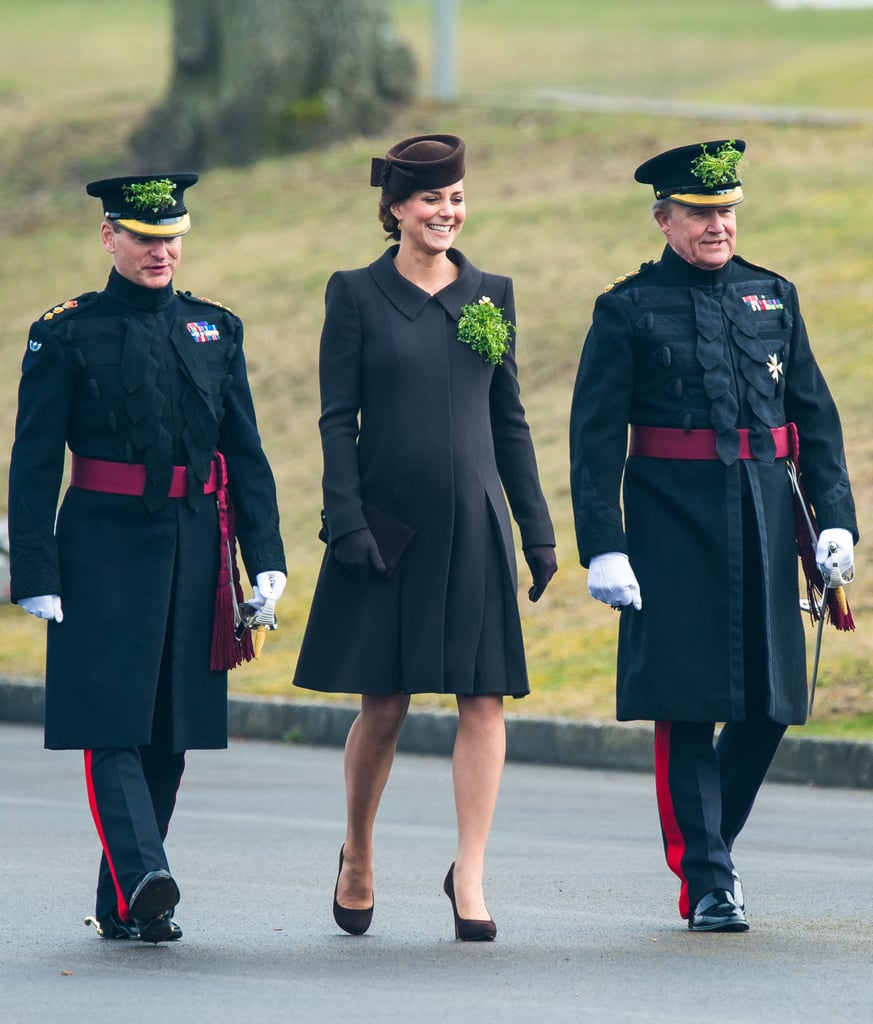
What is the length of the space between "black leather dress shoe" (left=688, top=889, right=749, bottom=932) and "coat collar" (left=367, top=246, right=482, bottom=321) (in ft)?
5.56

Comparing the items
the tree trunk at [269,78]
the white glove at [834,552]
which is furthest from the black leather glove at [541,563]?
the tree trunk at [269,78]

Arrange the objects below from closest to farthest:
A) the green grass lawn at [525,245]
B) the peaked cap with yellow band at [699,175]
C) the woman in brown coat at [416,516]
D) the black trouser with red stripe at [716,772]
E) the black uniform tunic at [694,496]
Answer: the woman in brown coat at [416,516], the black trouser with red stripe at [716,772], the black uniform tunic at [694,496], the peaked cap with yellow band at [699,175], the green grass lawn at [525,245]

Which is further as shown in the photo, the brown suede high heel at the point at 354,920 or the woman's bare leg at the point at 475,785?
the brown suede high heel at the point at 354,920

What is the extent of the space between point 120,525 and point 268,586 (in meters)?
0.43

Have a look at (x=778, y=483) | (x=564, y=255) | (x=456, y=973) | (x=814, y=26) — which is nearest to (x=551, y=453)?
(x=564, y=255)

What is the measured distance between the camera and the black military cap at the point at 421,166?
6.45 metres

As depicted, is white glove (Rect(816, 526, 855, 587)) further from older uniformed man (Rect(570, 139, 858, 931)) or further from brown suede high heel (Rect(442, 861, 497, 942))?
brown suede high heel (Rect(442, 861, 497, 942))

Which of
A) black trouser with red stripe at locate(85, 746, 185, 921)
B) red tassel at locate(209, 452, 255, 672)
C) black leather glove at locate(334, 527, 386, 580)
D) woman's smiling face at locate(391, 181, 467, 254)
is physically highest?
woman's smiling face at locate(391, 181, 467, 254)

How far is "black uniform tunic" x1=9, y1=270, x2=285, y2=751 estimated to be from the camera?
633 centimetres

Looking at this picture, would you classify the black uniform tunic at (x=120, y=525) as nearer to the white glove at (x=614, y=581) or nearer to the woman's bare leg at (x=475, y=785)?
the woman's bare leg at (x=475, y=785)

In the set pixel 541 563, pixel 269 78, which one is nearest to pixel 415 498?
pixel 541 563

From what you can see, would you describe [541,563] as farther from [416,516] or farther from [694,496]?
[694,496]

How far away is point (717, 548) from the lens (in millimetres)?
6590

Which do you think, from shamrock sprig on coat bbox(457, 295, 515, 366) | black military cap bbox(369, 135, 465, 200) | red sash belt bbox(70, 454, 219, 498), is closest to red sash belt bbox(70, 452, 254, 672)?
red sash belt bbox(70, 454, 219, 498)
